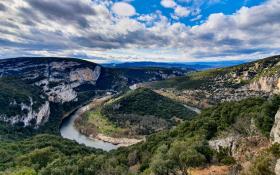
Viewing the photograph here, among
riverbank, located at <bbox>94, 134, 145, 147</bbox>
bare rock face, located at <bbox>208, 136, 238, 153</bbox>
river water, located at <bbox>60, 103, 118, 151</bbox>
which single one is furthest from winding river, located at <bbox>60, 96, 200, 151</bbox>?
bare rock face, located at <bbox>208, 136, 238, 153</bbox>

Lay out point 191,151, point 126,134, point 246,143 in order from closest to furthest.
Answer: point 246,143 < point 191,151 < point 126,134

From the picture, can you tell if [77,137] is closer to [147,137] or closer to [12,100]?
[12,100]

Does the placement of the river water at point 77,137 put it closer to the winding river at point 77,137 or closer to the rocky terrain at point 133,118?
the winding river at point 77,137

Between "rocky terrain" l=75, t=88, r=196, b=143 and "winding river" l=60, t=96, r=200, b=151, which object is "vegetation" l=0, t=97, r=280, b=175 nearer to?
"winding river" l=60, t=96, r=200, b=151

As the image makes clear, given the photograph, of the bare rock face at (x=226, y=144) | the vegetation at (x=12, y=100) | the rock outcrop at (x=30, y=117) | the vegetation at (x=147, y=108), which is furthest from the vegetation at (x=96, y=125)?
the bare rock face at (x=226, y=144)

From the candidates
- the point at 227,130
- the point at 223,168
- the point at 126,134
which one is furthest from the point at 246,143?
the point at 126,134

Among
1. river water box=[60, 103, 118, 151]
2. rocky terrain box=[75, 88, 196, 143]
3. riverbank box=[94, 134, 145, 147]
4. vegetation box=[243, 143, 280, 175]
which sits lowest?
river water box=[60, 103, 118, 151]

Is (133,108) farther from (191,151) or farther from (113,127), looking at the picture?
(191,151)

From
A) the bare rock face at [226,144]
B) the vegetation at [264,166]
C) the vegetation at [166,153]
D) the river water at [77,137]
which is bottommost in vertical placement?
the river water at [77,137]

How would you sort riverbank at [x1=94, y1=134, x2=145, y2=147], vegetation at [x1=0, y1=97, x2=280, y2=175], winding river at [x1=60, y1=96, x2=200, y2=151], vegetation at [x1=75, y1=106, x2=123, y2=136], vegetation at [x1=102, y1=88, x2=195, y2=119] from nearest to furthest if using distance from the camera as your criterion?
vegetation at [x1=0, y1=97, x2=280, y2=175], riverbank at [x1=94, y1=134, x2=145, y2=147], winding river at [x1=60, y1=96, x2=200, y2=151], vegetation at [x1=75, y1=106, x2=123, y2=136], vegetation at [x1=102, y1=88, x2=195, y2=119]
